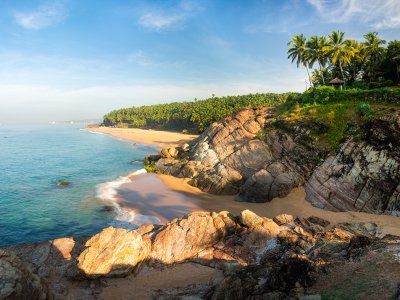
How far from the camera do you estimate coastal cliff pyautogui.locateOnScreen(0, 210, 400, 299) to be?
11.1m

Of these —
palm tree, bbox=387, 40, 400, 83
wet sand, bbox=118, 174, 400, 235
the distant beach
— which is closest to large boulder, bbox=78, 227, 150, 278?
the distant beach

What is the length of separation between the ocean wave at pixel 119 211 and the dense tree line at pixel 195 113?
1753 inches

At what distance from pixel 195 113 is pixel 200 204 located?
72687 millimetres

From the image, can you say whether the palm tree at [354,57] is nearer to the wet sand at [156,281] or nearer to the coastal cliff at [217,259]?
the coastal cliff at [217,259]

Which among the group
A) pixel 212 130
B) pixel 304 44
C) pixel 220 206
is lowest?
pixel 220 206

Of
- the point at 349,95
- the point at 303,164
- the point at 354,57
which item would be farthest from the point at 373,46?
the point at 303,164

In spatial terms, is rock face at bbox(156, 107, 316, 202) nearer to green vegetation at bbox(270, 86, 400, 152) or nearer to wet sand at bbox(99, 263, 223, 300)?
green vegetation at bbox(270, 86, 400, 152)

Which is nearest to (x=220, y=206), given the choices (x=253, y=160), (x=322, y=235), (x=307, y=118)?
(x=253, y=160)

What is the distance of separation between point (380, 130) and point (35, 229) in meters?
33.9

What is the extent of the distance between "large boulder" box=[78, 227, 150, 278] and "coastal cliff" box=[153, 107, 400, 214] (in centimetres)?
1660

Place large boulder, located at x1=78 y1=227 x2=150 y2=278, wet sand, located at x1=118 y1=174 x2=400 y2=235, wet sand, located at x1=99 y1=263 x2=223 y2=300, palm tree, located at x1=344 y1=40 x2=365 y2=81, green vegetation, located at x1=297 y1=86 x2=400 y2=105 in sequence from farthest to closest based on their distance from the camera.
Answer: palm tree, located at x1=344 y1=40 x2=365 y2=81
green vegetation, located at x1=297 y1=86 x2=400 y2=105
wet sand, located at x1=118 y1=174 x2=400 y2=235
large boulder, located at x1=78 y1=227 x2=150 y2=278
wet sand, located at x1=99 y1=263 x2=223 y2=300

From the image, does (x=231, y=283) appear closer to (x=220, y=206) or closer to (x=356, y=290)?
(x=356, y=290)

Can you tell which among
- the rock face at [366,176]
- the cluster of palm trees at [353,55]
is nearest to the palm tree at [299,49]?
the cluster of palm trees at [353,55]

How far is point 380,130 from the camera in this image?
26969 millimetres
